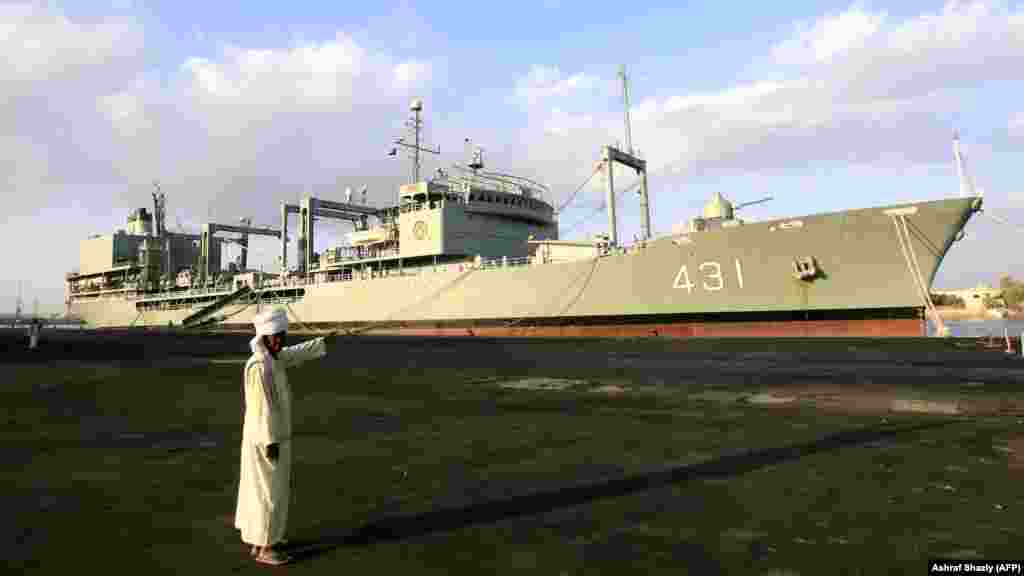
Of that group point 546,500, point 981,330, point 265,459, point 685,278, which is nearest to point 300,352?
point 265,459

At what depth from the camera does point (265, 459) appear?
293cm

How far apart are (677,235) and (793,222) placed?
420 cm

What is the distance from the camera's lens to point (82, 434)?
6363 millimetres

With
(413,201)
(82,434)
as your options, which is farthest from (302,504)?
(413,201)

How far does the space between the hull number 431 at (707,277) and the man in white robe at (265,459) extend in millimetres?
21172

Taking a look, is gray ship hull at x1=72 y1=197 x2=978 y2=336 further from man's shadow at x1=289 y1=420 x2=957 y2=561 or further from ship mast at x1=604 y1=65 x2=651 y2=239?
man's shadow at x1=289 y1=420 x2=957 y2=561

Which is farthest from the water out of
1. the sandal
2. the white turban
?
the sandal

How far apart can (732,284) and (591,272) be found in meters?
5.80

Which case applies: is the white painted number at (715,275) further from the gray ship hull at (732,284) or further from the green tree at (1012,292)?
the green tree at (1012,292)

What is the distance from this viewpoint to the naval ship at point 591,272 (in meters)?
20.2

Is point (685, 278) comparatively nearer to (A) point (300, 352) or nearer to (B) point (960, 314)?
(A) point (300, 352)

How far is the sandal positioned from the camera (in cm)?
A: 281

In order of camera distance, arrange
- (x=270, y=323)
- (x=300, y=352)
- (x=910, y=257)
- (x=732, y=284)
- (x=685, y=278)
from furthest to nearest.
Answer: (x=685, y=278) → (x=732, y=284) → (x=910, y=257) → (x=300, y=352) → (x=270, y=323)

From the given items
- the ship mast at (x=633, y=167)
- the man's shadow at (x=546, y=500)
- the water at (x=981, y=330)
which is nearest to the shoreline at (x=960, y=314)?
the water at (x=981, y=330)
